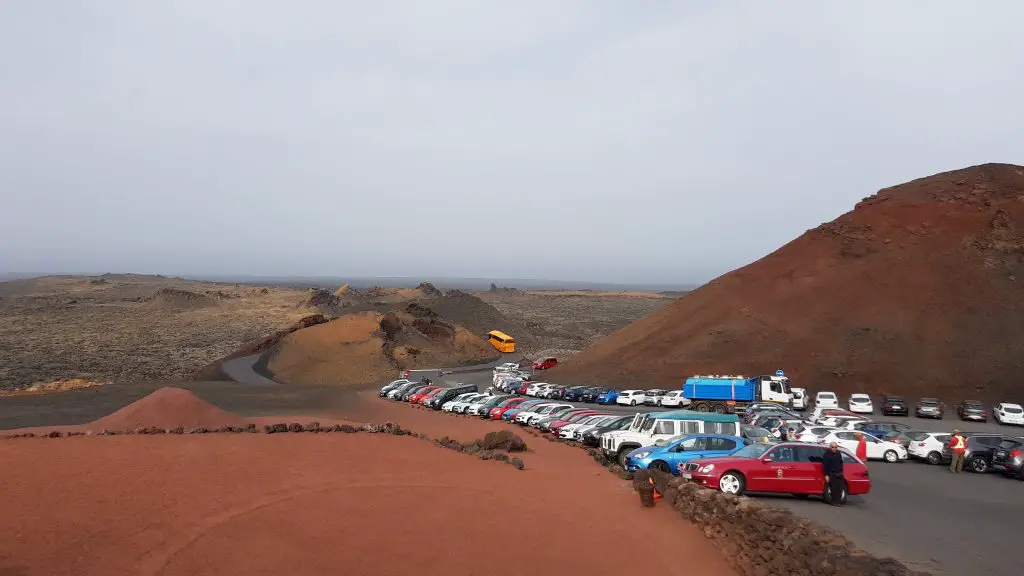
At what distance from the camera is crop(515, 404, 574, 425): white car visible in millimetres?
33825

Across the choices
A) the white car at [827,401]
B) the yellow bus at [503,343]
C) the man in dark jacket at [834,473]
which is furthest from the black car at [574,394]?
the yellow bus at [503,343]

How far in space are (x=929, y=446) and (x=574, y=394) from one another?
2599 cm

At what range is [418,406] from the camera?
144 ft

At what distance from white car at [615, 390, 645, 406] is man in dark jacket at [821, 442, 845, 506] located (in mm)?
28101

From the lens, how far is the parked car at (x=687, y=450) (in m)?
18.0

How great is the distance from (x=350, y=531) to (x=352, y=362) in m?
51.2

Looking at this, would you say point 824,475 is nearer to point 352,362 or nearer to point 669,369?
point 669,369

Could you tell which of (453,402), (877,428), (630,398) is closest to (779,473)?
(877,428)

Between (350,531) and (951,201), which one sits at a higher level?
(951,201)

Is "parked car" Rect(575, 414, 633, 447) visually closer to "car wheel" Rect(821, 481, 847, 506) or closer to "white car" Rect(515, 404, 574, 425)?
"white car" Rect(515, 404, 574, 425)

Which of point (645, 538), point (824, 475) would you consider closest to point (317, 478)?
point (645, 538)

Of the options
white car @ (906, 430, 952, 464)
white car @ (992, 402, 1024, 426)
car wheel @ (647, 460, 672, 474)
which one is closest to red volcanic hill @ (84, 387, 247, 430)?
car wheel @ (647, 460, 672, 474)

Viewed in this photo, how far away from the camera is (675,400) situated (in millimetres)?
41469

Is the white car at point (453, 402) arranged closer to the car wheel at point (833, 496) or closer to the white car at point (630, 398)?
the white car at point (630, 398)
